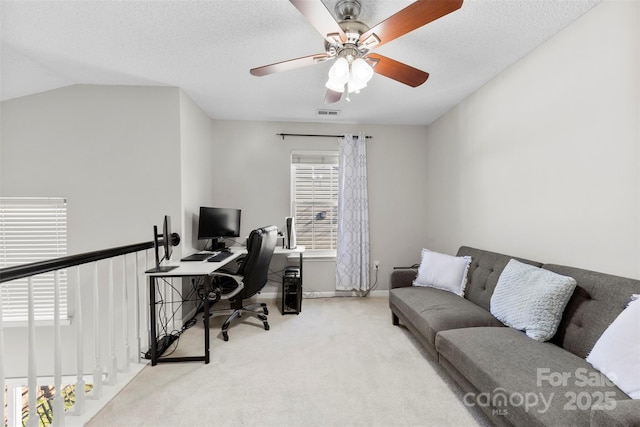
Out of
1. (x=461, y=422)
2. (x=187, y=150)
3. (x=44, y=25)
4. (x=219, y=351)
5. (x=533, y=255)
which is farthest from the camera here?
(x=187, y=150)

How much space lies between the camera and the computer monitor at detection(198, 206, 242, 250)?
2.97 meters

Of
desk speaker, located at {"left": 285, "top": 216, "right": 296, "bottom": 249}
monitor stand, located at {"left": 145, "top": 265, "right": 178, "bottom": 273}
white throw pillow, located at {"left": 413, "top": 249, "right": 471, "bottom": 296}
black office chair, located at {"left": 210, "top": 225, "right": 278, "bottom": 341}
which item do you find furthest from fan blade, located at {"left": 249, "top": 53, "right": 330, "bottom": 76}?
white throw pillow, located at {"left": 413, "top": 249, "right": 471, "bottom": 296}

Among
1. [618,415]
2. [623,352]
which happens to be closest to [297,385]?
[618,415]

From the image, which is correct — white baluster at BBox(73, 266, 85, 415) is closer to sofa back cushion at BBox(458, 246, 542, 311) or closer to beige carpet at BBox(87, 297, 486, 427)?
beige carpet at BBox(87, 297, 486, 427)

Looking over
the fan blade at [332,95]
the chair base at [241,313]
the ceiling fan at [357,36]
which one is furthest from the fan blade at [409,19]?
the chair base at [241,313]

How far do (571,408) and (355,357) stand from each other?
4.63 ft

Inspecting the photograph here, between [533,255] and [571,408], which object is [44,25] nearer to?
[571,408]

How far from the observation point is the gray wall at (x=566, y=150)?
1.45 metres

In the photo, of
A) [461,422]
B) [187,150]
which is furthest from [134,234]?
[461,422]

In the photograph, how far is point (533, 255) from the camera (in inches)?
80.4

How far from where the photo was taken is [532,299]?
1623 mm

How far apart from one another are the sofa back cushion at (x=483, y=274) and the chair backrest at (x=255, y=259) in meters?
2.00

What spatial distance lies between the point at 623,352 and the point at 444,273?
1.37 meters

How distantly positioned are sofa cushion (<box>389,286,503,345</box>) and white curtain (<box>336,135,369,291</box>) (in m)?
1.09
